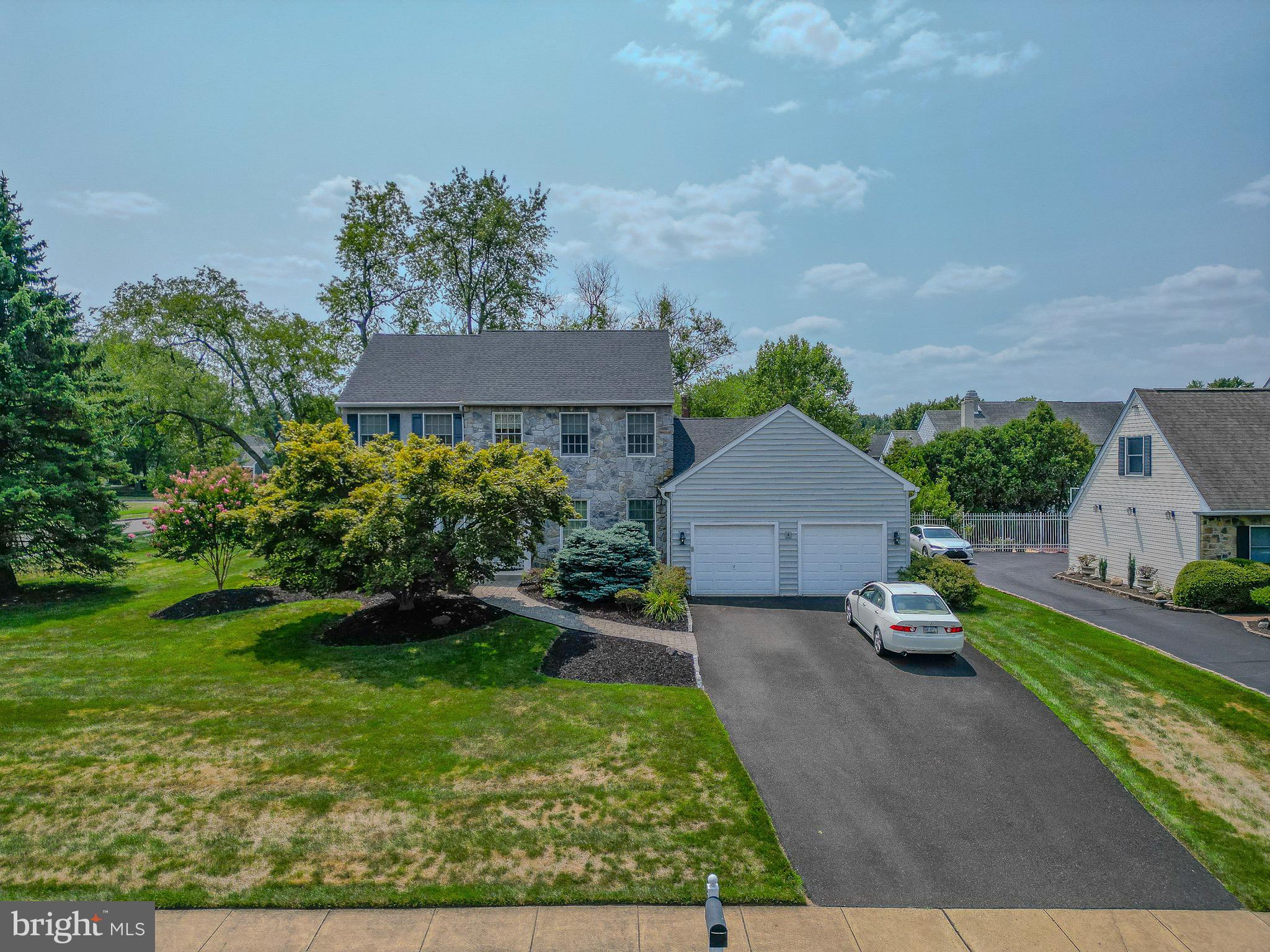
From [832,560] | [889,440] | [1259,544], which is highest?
[889,440]

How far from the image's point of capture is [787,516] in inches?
738

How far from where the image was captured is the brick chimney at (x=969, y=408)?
171 feet

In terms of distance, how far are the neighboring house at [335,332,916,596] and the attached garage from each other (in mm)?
38

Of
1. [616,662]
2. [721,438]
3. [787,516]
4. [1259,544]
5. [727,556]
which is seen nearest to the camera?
[616,662]

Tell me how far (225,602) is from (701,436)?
15596 millimetres

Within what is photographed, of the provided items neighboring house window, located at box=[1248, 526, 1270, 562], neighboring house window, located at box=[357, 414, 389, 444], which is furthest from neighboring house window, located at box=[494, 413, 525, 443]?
neighboring house window, located at box=[1248, 526, 1270, 562]

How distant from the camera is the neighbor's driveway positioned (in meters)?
13.4

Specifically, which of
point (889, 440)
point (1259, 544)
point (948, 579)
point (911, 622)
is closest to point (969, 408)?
point (889, 440)

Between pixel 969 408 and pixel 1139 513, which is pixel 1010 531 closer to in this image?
pixel 1139 513

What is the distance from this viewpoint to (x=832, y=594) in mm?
18781

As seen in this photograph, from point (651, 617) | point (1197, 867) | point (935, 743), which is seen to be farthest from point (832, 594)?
point (1197, 867)

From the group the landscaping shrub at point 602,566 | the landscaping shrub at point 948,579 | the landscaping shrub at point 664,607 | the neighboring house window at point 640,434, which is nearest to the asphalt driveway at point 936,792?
the landscaping shrub at point 664,607

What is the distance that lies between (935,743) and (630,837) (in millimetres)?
5506

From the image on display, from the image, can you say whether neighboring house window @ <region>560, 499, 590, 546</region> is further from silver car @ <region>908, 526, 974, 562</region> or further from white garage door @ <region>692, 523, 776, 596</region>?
silver car @ <region>908, 526, 974, 562</region>
